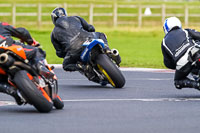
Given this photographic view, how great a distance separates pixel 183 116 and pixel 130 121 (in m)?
0.89

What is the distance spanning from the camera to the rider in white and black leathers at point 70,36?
48.0 feet

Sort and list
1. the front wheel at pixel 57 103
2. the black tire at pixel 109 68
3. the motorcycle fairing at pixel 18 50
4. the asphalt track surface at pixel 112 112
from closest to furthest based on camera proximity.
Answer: the asphalt track surface at pixel 112 112, the motorcycle fairing at pixel 18 50, the front wheel at pixel 57 103, the black tire at pixel 109 68

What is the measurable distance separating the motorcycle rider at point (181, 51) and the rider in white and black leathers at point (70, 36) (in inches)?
83.0

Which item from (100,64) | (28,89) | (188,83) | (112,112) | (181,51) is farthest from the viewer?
(100,64)

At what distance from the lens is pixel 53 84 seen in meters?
10.3

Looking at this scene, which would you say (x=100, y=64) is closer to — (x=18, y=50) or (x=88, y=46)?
(x=88, y=46)

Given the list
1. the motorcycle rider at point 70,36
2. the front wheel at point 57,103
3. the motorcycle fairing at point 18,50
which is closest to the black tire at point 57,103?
the front wheel at point 57,103

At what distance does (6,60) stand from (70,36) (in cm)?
510

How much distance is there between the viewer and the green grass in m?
23.1

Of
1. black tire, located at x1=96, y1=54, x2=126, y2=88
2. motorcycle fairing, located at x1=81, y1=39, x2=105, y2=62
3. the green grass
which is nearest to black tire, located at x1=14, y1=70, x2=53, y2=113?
black tire, located at x1=96, y1=54, x2=126, y2=88

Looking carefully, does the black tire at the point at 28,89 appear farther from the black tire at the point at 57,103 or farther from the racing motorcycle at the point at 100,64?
the racing motorcycle at the point at 100,64

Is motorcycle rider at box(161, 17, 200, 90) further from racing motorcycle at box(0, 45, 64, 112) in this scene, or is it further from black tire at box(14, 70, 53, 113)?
black tire at box(14, 70, 53, 113)

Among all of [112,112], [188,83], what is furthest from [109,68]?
[112,112]

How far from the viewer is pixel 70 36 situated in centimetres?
1474
